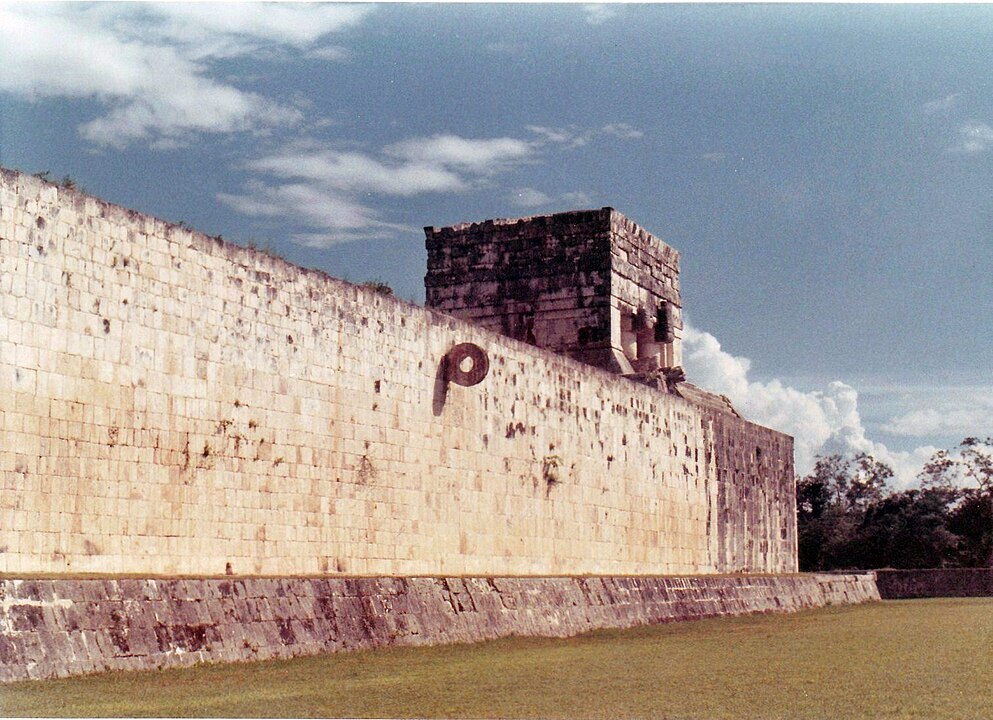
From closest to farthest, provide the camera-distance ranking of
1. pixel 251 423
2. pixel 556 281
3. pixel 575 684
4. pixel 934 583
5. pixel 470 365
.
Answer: pixel 575 684 < pixel 251 423 < pixel 470 365 < pixel 556 281 < pixel 934 583

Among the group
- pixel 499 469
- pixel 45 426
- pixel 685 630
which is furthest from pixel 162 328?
pixel 685 630

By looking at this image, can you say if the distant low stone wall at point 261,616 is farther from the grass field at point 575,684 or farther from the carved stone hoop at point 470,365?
the carved stone hoop at point 470,365

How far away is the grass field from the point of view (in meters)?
7.34

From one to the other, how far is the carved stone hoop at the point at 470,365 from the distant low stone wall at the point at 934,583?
2082 cm

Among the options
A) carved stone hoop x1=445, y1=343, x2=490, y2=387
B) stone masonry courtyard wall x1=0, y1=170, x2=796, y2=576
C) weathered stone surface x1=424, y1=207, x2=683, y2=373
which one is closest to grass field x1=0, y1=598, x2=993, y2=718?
stone masonry courtyard wall x1=0, y1=170, x2=796, y2=576

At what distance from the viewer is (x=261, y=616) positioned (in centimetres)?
1087

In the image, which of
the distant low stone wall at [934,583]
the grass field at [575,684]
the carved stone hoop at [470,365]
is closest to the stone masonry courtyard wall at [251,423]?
the carved stone hoop at [470,365]

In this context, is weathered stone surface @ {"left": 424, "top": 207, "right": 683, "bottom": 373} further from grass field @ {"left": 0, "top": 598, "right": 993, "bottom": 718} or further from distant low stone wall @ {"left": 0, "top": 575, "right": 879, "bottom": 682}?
grass field @ {"left": 0, "top": 598, "right": 993, "bottom": 718}

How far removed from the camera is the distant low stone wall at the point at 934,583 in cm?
3438

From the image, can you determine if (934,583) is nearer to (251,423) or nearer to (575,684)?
(251,423)

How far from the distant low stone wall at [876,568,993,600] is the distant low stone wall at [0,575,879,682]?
59.8 ft

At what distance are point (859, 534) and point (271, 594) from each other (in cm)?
4542

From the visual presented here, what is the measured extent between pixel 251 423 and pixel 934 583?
2822 centimetres

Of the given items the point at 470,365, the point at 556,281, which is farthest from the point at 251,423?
the point at 556,281
